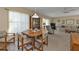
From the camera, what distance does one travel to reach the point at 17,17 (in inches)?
87.8

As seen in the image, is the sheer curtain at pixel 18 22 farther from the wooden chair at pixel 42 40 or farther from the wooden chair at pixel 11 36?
the wooden chair at pixel 42 40

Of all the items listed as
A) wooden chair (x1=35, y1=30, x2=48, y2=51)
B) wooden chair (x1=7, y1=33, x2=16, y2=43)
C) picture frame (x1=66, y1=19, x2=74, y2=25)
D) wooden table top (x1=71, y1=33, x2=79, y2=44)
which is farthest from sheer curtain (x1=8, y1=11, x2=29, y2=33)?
wooden table top (x1=71, y1=33, x2=79, y2=44)

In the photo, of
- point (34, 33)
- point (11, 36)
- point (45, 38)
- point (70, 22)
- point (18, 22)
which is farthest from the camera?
point (45, 38)

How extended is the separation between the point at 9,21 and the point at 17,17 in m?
0.19

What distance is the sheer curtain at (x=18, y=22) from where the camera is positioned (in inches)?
85.0

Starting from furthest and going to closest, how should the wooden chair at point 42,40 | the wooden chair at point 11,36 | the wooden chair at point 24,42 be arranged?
the wooden chair at point 42,40 < the wooden chair at point 24,42 < the wooden chair at point 11,36

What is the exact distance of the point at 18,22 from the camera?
229 centimetres

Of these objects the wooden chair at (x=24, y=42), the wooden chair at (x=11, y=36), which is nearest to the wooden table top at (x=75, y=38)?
the wooden chair at (x=24, y=42)

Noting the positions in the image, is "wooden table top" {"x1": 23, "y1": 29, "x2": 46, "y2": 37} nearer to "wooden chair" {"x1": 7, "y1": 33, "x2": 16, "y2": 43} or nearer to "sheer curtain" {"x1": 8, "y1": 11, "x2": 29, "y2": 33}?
"sheer curtain" {"x1": 8, "y1": 11, "x2": 29, "y2": 33}

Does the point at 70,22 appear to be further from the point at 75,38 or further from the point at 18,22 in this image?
the point at 18,22

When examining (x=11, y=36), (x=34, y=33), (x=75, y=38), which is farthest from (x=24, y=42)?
(x=75, y=38)

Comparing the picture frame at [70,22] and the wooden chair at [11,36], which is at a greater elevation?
the picture frame at [70,22]
